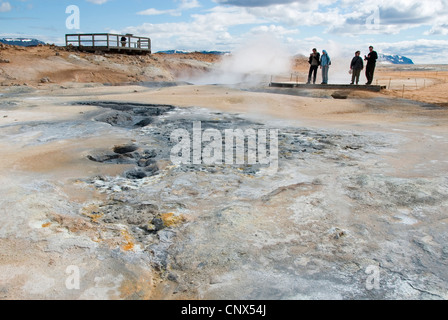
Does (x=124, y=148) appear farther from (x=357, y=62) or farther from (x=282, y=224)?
(x=357, y=62)

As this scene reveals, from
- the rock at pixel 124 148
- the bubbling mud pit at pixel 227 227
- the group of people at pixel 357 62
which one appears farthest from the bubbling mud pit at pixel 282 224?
the group of people at pixel 357 62

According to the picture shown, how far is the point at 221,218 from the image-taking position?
3.30 m

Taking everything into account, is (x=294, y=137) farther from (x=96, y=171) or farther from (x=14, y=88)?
(x=14, y=88)

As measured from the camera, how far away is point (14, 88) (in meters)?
13.8

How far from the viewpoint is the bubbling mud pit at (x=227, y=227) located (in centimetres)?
246

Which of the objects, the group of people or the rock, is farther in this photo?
the group of people

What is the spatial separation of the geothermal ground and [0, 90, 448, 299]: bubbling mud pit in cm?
1

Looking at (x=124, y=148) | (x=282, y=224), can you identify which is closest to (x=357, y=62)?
(x=124, y=148)

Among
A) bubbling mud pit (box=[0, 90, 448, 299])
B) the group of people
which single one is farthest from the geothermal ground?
the group of people

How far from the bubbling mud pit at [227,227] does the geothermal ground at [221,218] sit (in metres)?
0.01

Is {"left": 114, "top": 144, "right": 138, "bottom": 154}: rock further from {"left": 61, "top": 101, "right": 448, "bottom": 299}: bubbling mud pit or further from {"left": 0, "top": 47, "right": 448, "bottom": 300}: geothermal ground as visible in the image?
{"left": 61, "top": 101, "right": 448, "bottom": 299}: bubbling mud pit

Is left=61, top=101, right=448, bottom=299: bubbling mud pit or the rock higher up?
the rock

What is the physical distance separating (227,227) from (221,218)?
0.54 ft

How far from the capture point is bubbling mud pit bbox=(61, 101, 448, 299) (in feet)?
8.18
